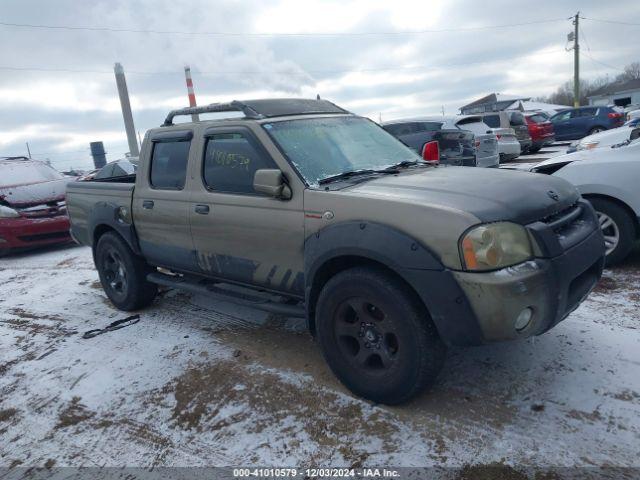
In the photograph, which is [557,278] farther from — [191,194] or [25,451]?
[25,451]

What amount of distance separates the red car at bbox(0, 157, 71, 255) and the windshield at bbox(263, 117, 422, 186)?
621 cm

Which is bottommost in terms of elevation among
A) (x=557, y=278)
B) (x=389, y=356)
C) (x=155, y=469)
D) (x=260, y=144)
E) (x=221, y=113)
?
(x=155, y=469)

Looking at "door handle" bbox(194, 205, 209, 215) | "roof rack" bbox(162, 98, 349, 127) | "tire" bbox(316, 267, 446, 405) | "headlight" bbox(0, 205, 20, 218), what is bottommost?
"tire" bbox(316, 267, 446, 405)

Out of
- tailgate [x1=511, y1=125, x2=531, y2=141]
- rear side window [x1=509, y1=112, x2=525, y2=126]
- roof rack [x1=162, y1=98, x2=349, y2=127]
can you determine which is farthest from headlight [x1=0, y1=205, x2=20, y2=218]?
rear side window [x1=509, y1=112, x2=525, y2=126]

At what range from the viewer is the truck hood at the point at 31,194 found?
860cm

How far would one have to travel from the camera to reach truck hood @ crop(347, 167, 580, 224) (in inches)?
105

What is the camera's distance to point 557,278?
2621mm

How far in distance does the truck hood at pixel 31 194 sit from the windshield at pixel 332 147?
689 centimetres

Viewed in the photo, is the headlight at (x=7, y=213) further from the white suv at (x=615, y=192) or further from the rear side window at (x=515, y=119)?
the rear side window at (x=515, y=119)

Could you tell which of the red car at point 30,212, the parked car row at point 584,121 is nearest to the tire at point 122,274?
the red car at point 30,212

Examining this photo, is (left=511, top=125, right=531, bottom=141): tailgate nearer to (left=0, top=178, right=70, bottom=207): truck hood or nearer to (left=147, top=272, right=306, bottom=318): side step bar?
(left=0, top=178, right=70, bottom=207): truck hood

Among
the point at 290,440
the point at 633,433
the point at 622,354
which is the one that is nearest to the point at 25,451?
the point at 290,440

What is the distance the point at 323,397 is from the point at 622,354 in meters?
2.01

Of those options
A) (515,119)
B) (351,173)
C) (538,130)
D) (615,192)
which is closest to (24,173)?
(351,173)
